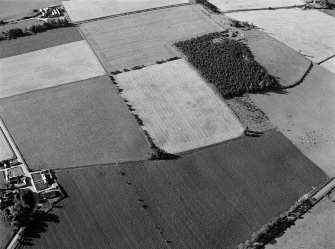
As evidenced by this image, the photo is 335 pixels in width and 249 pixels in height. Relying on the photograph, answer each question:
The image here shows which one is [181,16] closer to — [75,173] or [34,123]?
[34,123]

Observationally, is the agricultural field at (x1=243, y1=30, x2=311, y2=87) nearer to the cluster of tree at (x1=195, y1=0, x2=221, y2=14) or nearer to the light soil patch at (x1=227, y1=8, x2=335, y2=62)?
the light soil patch at (x1=227, y1=8, x2=335, y2=62)

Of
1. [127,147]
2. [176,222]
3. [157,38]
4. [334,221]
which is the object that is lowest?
[334,221]

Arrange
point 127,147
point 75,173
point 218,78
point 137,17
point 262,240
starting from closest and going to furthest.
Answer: point 262,240
point 75,173
point 127,147
point 218,78
point 137,17

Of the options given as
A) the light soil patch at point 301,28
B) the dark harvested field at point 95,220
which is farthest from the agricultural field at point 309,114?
the dark harvested field at point 95,220

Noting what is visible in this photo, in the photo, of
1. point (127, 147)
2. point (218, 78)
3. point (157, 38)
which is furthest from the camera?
point (157, 38)

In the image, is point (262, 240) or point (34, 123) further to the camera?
point (34, 123)

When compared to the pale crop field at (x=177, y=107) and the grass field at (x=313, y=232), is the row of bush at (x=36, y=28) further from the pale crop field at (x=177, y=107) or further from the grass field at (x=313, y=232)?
the grass field at (x=313, y=232)

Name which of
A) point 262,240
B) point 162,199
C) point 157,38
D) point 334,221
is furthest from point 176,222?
point 157,38
